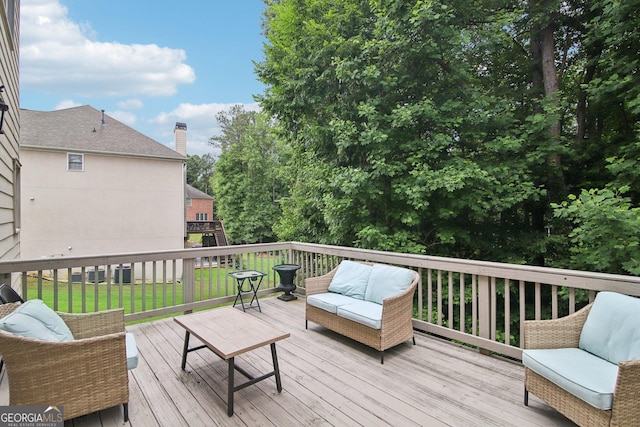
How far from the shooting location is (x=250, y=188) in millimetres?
21828

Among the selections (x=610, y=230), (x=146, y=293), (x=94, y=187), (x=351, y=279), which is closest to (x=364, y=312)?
(x=351, y=279)

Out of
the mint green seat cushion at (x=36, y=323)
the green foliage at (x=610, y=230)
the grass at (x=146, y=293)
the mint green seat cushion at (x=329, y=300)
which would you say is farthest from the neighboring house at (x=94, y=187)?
the green foliage at (x=610, y=230)

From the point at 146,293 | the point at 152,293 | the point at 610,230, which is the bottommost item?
the point at 146,293

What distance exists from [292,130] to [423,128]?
3211 millimetres

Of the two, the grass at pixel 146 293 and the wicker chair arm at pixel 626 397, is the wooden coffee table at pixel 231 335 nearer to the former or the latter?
the grass at pixel 146 293

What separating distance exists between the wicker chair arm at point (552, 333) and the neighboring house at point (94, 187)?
14659mm

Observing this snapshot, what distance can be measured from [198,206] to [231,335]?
28.4 meters

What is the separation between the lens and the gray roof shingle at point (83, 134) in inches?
478

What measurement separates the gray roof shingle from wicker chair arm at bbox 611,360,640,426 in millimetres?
15445

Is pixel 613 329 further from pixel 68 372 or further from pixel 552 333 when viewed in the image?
pixel 68 372

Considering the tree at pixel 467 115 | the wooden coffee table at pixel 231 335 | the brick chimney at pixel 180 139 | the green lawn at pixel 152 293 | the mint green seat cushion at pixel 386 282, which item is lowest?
the green lawn at pixel 152 293

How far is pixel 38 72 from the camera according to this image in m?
12.7

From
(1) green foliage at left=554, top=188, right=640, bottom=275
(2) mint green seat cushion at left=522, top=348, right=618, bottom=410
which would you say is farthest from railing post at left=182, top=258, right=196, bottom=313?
(1) green foliage at left=554, top=188, right=640, bottom=275

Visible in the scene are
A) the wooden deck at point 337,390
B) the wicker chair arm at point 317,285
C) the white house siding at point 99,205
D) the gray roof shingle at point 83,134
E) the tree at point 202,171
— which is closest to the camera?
the wooden deck at point 337,390
